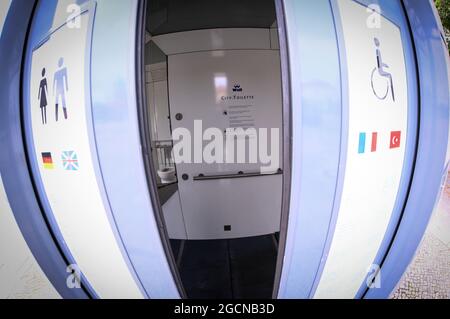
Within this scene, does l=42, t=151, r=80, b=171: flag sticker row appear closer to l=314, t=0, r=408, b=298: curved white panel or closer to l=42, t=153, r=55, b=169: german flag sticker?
l=42, t=153, r=55, b=169: german flag sticker

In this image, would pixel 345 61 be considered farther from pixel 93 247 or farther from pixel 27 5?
pixel 27 5

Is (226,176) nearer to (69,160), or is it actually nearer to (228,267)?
(228,267)

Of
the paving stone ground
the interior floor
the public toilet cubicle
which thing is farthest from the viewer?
the interior floor

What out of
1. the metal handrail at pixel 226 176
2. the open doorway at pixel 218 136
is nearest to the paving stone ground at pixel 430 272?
the open doorway at pixel 218 136

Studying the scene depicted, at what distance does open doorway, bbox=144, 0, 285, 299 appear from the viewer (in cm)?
218

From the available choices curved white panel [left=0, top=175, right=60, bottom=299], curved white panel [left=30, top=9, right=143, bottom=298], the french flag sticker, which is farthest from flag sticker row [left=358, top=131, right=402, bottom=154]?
curved white panel [left=0, top=175, right=60, bottom=299]

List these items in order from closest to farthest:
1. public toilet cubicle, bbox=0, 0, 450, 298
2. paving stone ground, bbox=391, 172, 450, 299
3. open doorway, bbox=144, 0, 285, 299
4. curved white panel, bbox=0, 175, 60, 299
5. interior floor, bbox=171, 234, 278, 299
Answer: public toilet cubicle, bbox=0, 0, 450, 298
curved white panel, bbox=0, 175, 60, 299
paving stone ground, bbox=391, 172, 450, 299
interior floor, bbox=171, 234, 278, 299
open doorway, bbox=144, 0, 285, 299

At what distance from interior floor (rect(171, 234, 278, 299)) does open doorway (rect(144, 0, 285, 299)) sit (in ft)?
0.04

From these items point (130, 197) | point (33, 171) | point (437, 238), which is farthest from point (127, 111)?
point (437, 238)

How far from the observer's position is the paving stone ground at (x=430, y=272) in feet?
4.85

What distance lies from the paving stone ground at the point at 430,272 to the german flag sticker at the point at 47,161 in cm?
223

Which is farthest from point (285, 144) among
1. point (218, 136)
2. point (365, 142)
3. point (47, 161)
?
point (218, 136)

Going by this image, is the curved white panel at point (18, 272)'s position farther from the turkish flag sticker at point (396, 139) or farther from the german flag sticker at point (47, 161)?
the turkish flag sticker at point (396, 139)

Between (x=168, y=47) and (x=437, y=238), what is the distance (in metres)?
3.68
